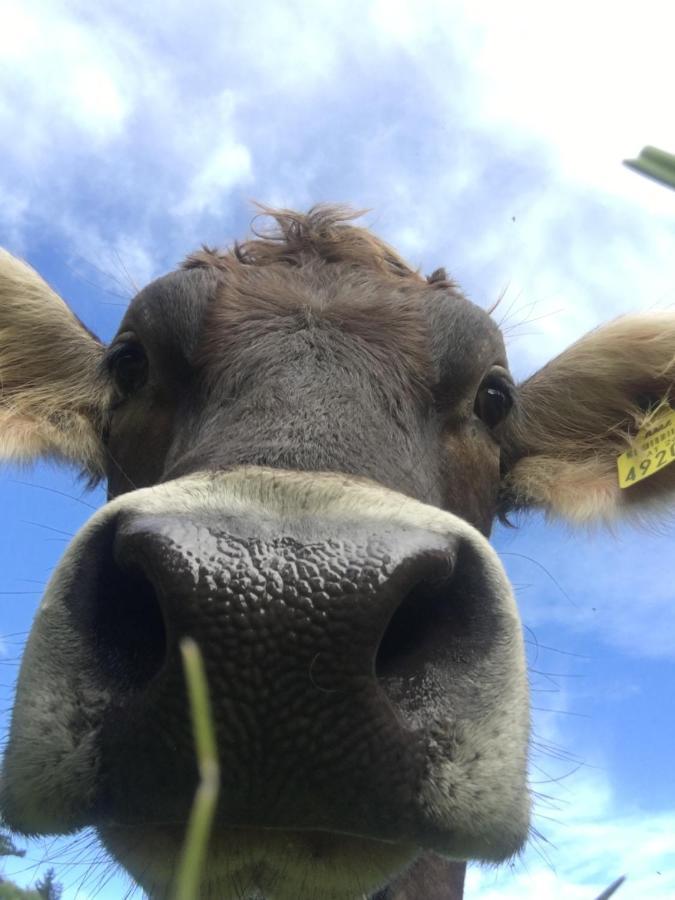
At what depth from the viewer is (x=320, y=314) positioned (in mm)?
3875

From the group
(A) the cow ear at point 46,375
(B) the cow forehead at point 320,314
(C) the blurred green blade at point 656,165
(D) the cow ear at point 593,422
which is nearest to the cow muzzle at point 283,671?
(C) the blurred green blade at point 656,165

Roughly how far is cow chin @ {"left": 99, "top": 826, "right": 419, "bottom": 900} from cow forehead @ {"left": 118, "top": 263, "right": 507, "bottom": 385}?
2077mm

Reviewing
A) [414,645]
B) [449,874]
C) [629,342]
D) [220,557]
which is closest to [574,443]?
[629,342]

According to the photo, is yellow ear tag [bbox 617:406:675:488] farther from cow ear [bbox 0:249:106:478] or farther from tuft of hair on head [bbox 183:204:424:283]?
cow ear [bbox 0:249:106:478]

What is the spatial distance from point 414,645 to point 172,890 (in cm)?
82

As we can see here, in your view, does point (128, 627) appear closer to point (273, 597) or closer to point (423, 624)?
point (273, 597)

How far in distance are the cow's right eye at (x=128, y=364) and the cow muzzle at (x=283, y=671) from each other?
2049mm

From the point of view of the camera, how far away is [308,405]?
305 cm

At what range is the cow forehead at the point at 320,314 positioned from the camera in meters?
3.89

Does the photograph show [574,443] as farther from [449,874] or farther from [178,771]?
[178,771]

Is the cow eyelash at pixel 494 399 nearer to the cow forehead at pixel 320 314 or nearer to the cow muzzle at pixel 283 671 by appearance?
the cow forehead at pixel 320 314

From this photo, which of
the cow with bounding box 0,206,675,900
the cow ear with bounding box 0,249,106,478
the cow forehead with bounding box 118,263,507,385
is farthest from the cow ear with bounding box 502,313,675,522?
the cow ear with bounding box 0,249,106,478

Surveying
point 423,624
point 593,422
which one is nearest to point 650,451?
Answer: point 593,422

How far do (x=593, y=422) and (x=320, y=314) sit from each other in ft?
7.38
